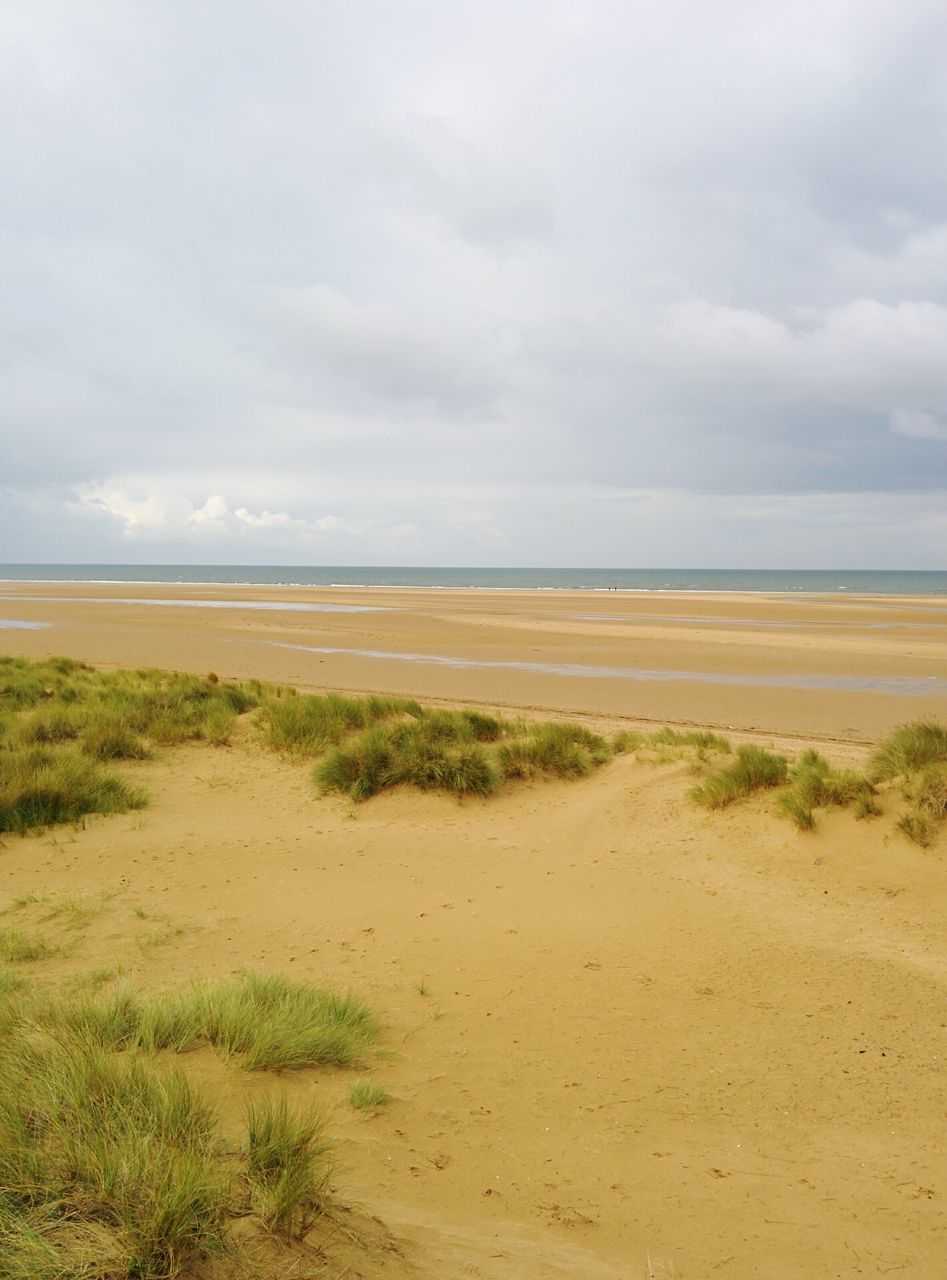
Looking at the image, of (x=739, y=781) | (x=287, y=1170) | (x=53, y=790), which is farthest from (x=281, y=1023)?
(x=53, y=790)

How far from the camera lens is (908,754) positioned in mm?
8156

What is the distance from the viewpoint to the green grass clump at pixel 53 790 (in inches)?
350

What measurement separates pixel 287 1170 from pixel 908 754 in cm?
714

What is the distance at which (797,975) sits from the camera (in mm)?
5832

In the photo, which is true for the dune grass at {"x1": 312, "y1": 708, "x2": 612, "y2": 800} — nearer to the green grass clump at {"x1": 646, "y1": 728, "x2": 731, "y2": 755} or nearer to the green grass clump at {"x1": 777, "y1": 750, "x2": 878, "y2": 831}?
the green grass clump at {"x1": 646, "y1": 728, "x2": 731, "y2": 755}

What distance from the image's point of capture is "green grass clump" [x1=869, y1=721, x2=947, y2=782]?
8.08 m

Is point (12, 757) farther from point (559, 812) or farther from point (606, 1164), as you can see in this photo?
point (606, 1164)

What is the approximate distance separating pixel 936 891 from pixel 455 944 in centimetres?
385

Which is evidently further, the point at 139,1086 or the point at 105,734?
the point at 105,734

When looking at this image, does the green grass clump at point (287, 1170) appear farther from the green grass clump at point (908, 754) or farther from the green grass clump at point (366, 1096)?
the green grass clump at point (908, 754)

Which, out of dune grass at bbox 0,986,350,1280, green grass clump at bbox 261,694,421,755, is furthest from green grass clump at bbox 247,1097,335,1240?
green grass clump at bbox 261,694,421,755

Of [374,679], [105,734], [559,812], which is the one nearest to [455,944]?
[559,812]

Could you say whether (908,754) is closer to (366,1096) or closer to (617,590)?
(366,1096)

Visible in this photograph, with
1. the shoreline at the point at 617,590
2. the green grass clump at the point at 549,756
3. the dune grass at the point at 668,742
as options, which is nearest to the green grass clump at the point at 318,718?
the green grass clump at the point at 549,756
